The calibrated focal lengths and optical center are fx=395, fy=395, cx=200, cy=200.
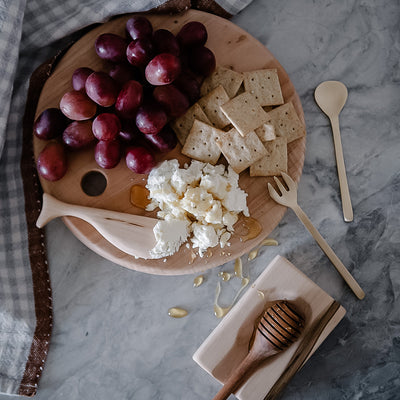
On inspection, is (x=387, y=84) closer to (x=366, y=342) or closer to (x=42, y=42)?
(x=366, y=342)

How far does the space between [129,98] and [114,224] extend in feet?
1.00

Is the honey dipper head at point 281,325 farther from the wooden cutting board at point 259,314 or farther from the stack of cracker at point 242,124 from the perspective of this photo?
the stack of cracker at point 242,124

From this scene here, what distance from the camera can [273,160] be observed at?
1020 millimetres

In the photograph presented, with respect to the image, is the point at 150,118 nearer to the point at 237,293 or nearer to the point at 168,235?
the point at 168,235

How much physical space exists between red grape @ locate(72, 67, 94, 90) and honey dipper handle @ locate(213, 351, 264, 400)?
772 millimetres

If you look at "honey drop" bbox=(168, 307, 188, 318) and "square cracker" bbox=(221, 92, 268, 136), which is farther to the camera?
"honey drop" bbox=(168, 307, 188, 318)

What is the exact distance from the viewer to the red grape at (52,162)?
3.13ft

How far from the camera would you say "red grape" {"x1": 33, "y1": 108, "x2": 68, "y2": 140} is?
3.11 feet

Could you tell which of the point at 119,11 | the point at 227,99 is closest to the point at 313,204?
the point at 227,99

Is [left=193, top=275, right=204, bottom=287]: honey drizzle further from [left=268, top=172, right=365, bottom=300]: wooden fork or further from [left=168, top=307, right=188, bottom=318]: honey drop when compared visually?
[left=268, top=172, right=365, bottom=300]: wooden fork

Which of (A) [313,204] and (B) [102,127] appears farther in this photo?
(A) [313,204]

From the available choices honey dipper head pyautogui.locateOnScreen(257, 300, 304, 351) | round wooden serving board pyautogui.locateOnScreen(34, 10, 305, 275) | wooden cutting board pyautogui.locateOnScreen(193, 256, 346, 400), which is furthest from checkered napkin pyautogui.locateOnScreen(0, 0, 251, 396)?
honey dipper head pyautogui.locateOnScreen(257, 300, 304, 351)

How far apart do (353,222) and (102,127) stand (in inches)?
29.2

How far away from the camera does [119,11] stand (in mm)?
999
